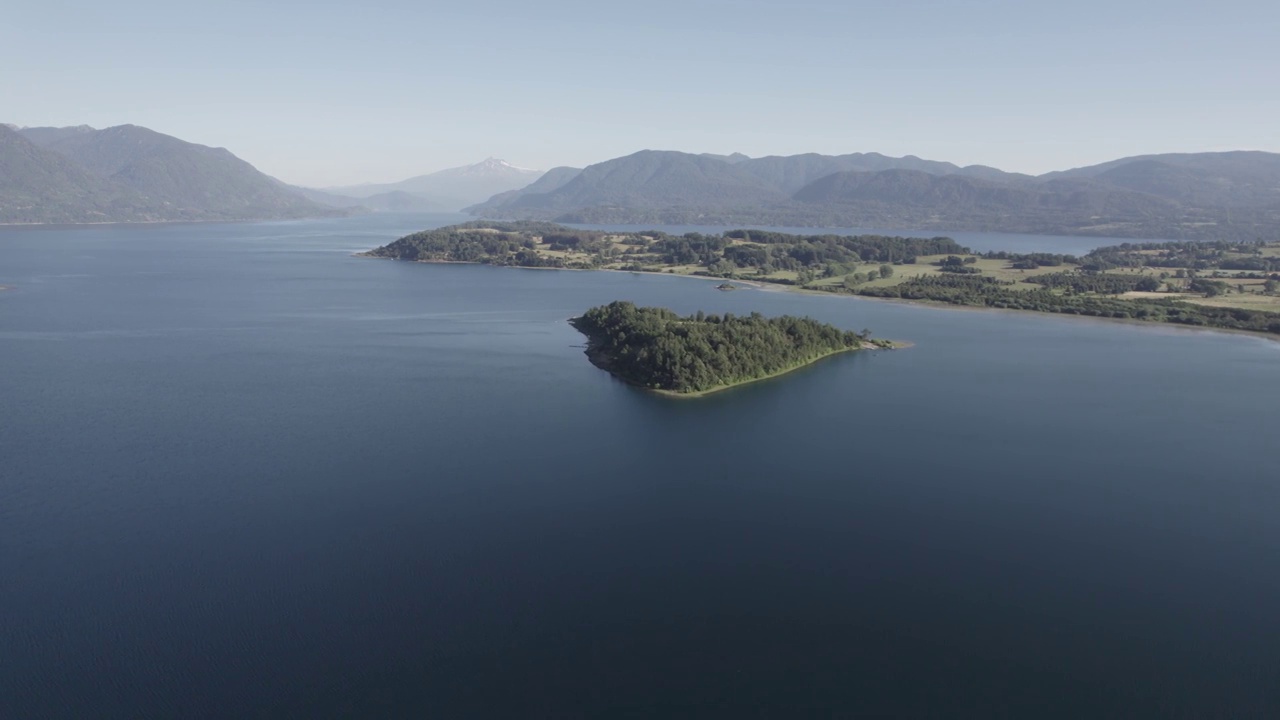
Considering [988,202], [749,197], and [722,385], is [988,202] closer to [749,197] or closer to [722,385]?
[749,197]

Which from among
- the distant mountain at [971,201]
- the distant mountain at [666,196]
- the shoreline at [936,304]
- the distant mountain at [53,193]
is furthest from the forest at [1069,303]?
the distant mountain at [666,196]

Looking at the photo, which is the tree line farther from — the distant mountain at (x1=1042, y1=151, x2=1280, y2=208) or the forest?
the distant mountain at (x1=1042, y1=151, x2=1280, y2=208)

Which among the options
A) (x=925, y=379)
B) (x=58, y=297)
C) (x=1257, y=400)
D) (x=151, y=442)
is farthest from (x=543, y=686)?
(x=58, y=297)

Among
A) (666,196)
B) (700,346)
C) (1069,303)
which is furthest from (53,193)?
(1069,303)

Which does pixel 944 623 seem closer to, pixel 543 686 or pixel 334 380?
pixel 543 686

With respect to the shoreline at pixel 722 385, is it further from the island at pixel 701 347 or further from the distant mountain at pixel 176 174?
the distant mountain at pixel 176 174

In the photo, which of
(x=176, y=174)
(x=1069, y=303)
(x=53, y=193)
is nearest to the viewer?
(x=1069, y=303)
